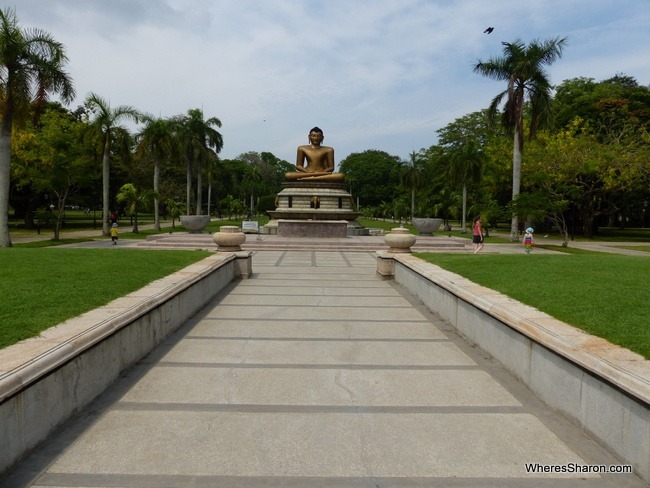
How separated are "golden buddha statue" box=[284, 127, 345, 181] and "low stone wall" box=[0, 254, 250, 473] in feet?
72.3

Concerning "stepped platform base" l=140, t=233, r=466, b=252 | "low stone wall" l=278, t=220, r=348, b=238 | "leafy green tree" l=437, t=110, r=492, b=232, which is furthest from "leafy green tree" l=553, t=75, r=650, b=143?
"low stone wall" l=278, t=220, r=348, b=238

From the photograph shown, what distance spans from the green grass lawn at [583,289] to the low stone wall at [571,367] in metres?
0.19

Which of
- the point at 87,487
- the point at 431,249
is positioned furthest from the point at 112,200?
the point at 87,487

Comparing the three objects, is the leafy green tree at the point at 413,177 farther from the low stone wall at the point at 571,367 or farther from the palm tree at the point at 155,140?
the low stone wall at the point at 571,367

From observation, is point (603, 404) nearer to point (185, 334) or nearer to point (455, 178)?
point (185, 334)

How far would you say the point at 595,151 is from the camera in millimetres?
29656

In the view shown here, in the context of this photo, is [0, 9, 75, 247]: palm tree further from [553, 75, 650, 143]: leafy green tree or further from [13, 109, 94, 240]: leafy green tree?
[553, 75, 650, 143]: leafy green tree

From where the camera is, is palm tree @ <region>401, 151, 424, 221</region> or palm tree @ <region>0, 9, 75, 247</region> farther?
palm tree @ <region>401, 151, 424, 221</region>

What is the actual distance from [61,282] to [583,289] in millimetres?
6741

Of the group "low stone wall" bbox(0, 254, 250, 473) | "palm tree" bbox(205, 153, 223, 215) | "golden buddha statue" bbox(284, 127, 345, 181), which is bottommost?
"low stone wall" bbox(0, 254, 250, 473)

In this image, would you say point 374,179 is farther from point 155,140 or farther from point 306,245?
point 306,245

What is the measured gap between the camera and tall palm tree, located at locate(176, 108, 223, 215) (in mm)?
38969

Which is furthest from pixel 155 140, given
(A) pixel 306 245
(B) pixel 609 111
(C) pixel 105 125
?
(B) pixel 609 111

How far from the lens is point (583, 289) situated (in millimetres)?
6078
